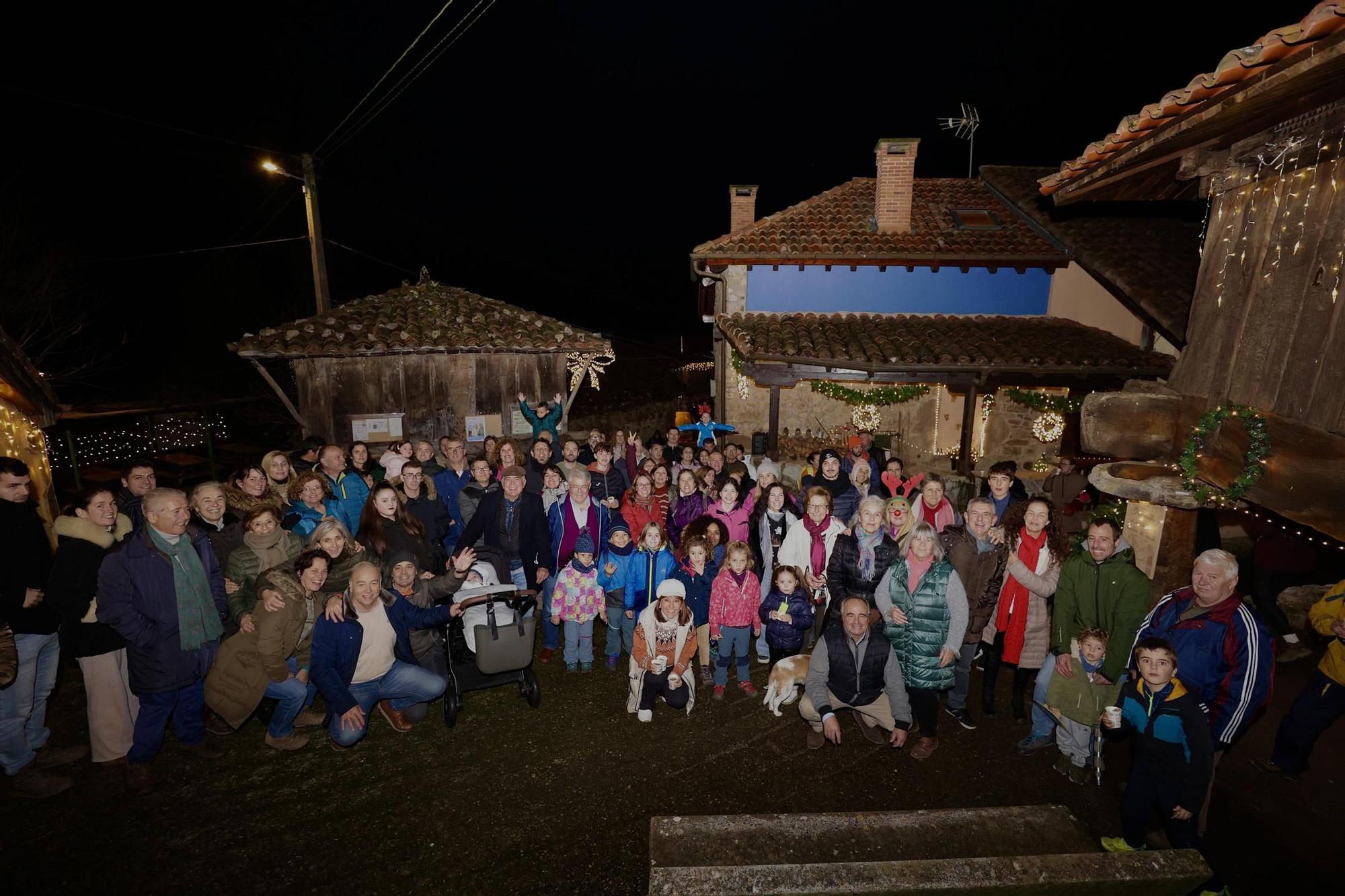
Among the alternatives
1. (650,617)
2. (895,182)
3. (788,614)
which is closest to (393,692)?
(650,617)

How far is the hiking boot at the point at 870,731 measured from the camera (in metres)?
4.94

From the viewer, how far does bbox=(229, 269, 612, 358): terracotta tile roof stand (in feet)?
32.4

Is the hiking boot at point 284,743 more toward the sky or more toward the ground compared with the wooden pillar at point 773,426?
more toward the ground

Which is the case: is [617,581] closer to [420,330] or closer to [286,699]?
[286,699]

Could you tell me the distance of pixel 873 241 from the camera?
13000mm

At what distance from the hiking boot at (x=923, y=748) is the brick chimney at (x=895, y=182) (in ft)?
38.5

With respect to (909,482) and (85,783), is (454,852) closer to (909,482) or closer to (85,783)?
(85,783)

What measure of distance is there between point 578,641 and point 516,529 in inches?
54.9

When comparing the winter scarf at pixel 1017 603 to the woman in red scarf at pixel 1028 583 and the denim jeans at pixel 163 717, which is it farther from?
the denim jeans at pixel 163 717

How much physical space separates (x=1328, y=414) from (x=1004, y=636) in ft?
9.22

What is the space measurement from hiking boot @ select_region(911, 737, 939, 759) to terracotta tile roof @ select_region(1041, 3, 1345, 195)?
15.9ft

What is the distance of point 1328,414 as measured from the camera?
3.32 meters

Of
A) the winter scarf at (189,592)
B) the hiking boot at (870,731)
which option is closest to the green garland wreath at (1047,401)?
the hiking boot at (870,731)

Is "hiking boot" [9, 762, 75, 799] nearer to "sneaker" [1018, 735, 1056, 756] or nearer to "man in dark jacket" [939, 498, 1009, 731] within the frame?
"man in dark jacket" [939, 498, 1009, 731]
